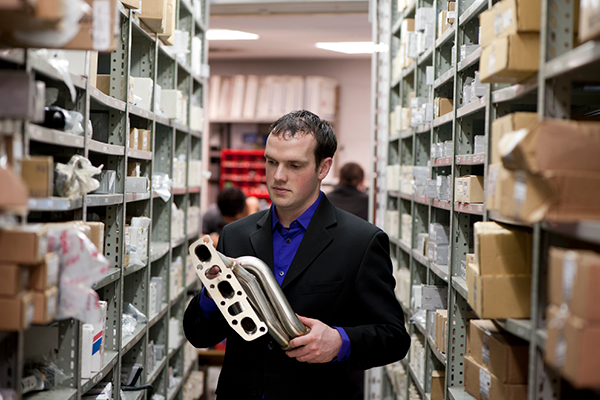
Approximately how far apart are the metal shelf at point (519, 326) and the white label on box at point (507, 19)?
938mm

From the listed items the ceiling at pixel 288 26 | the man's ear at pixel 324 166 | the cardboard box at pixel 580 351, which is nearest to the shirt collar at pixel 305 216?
the man's ear at pixel 324 166

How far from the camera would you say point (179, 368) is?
14.8ft

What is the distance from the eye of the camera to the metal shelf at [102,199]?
7.66ft

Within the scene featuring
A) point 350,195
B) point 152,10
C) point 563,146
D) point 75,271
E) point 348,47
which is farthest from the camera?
→ point 348,47

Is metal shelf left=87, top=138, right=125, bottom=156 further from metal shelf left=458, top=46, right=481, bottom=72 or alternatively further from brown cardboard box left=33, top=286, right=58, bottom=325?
metal shelf left=458, top=46, right=481, bottom=72

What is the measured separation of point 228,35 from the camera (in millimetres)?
7586

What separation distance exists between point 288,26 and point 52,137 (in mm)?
5645

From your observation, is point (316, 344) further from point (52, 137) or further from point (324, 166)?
point (52, 137)

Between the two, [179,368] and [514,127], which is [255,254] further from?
[179,368]

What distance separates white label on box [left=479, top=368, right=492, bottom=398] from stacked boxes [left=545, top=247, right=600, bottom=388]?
683mm

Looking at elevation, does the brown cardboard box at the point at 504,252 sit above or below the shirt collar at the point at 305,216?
below

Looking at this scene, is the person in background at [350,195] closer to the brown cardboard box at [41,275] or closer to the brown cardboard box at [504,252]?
the brown cardboard box at [504,252]

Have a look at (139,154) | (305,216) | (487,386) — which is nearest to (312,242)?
(305,216)

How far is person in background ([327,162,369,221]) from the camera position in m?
6.07
